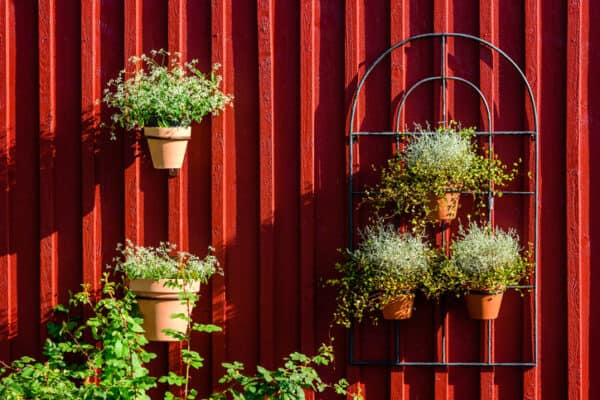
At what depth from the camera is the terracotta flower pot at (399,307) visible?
4.89 metres

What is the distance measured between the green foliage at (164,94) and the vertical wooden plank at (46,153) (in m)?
0.34

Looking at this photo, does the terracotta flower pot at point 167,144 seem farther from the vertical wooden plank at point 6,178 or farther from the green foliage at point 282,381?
the green foliage at point 282,381

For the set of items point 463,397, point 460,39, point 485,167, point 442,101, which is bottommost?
point 463,397

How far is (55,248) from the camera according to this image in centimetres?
522

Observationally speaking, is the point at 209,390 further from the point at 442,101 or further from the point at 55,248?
the point at 442,101

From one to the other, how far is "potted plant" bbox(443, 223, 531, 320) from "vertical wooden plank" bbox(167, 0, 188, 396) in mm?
1432

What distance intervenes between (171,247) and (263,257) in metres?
0.50

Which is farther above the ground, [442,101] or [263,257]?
[442,101]

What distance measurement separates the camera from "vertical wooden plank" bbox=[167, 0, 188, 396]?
514cm

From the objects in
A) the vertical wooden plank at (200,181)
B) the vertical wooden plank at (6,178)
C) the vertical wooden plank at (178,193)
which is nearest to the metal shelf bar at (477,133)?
the vertical wooden plank at (200,181)

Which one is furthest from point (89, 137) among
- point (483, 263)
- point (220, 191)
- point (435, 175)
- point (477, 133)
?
point (483, 263)

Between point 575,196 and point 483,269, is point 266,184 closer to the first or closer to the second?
point 483,269

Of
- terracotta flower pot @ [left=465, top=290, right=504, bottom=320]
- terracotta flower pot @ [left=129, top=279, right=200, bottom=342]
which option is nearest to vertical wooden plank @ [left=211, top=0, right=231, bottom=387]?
terracotta flower pot @ [left=129, top=279, right=200, bottom=342]

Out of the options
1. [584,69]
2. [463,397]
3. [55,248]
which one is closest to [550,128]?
[584,69]
